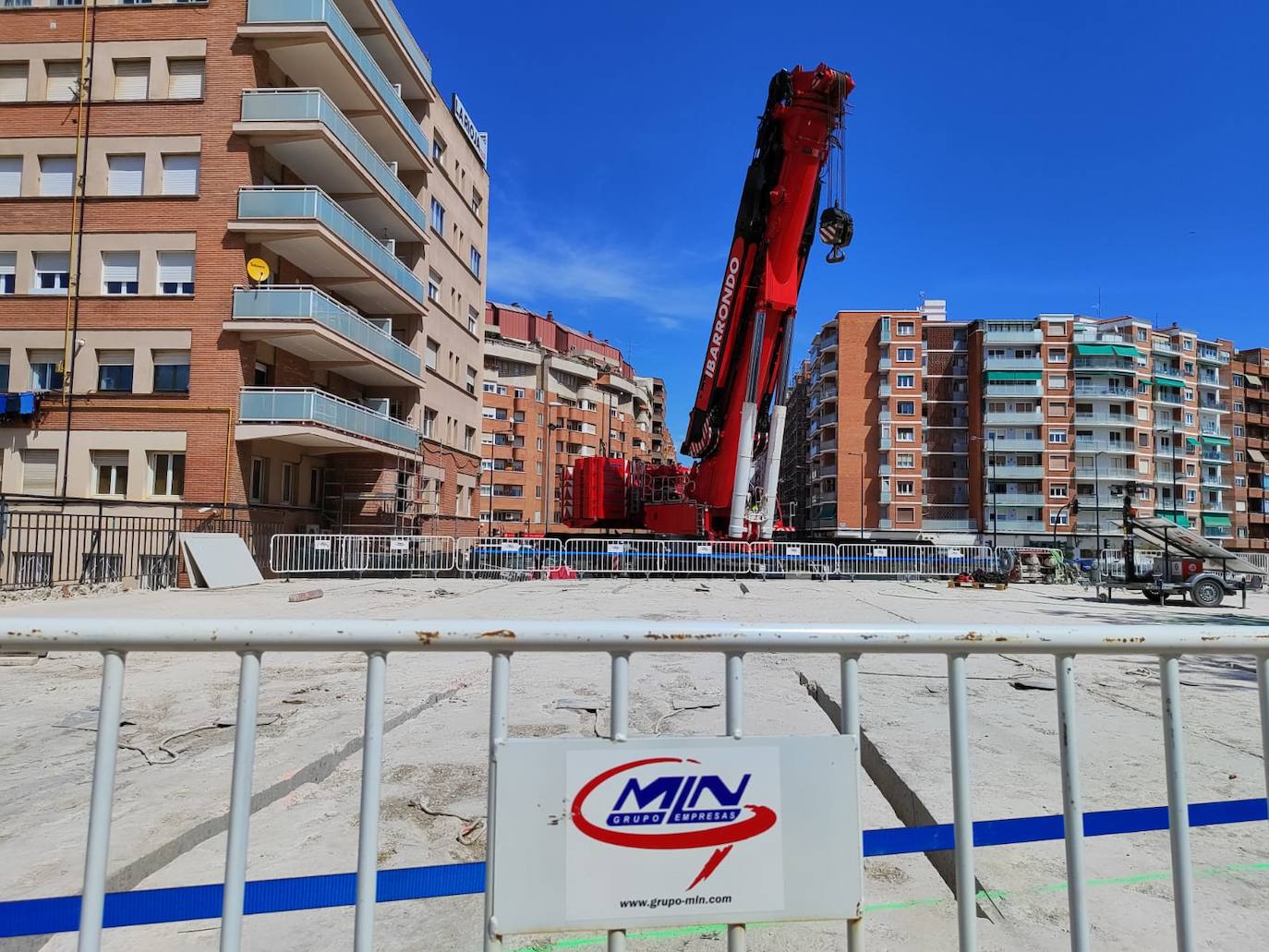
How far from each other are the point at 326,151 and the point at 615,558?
14778mm

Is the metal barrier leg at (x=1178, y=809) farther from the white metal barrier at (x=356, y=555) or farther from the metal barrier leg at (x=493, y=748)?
the white metal barrier at (x=356, y=555)

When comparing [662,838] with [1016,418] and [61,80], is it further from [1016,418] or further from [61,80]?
[1016,418]

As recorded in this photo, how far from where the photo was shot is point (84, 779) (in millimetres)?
4023

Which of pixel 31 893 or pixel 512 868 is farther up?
pixel 512 868

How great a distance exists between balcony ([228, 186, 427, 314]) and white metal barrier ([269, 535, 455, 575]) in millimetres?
8551

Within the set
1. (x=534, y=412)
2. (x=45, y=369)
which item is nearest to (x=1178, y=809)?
(x=45, y=369)

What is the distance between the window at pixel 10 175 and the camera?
2088 centimetres

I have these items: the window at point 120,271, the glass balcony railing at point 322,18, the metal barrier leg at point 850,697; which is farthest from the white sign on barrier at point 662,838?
the glass balcony railing at point 322,18

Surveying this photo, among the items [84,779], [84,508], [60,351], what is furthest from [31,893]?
[60,351]

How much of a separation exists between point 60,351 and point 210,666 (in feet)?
60.8

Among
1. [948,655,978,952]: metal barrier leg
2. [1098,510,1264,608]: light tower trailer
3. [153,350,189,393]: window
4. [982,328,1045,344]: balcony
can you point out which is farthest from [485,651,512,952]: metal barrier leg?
[982,328,1045,344]: balcony

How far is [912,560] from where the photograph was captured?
22828 mm

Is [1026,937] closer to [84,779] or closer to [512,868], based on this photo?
[512,868]

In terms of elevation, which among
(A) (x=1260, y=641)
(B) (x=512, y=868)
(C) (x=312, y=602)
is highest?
(A) (x=1260, y=641)
